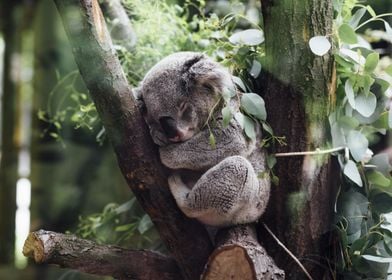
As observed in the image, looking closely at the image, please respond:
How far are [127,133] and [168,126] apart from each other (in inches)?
6.6

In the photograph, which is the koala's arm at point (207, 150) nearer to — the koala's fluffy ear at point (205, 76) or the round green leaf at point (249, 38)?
the koala's fluffy ear at point (205, 76)

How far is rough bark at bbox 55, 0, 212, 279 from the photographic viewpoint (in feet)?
4.68

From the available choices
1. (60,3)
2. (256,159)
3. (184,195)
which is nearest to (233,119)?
(256,159)

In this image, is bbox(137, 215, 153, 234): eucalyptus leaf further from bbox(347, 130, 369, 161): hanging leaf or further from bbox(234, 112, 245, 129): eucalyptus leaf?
bbox(347, 130, 369, 161): hanging leaf

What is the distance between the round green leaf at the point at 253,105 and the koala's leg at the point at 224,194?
121mm

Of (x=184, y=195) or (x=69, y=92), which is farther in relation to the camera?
(x=69, y=92)

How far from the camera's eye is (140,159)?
60.5 inches

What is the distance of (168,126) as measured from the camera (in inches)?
65.2

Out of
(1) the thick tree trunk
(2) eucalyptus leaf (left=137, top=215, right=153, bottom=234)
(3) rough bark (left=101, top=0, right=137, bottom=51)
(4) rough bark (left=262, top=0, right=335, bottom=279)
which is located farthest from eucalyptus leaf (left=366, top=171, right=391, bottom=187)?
(1) the thick tree trunk

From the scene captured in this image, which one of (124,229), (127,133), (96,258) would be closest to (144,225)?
(124,229)

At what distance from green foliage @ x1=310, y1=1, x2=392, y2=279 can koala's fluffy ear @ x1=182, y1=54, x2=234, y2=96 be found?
30 cm

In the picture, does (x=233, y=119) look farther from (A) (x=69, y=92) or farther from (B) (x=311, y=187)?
(A) (x=69, y=92)

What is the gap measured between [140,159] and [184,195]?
15 cm

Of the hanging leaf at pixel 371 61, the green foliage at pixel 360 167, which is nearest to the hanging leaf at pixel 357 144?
the green foliage at pixel 360 167
